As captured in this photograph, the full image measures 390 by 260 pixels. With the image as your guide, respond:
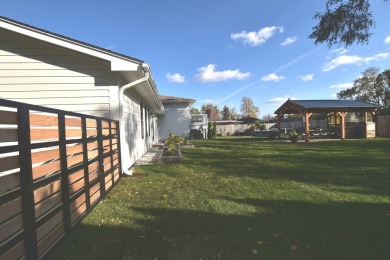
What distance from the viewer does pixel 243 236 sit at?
3039 mm

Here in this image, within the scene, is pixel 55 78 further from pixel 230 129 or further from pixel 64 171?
pixel 230 129

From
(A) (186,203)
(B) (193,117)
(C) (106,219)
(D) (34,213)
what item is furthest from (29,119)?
(B) (193,117)

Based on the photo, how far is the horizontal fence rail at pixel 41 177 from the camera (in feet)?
6.43

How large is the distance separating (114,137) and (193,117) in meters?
18.1

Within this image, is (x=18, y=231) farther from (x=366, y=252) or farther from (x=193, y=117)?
(x=193, y=117)

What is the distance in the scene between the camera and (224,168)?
7352mm

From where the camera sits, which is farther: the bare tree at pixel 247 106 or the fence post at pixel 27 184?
the bare tree at pixel 247 106

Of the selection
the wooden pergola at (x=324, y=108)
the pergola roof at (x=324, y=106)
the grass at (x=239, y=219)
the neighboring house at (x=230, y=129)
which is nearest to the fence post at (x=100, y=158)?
the grass at (x=239, y=219)

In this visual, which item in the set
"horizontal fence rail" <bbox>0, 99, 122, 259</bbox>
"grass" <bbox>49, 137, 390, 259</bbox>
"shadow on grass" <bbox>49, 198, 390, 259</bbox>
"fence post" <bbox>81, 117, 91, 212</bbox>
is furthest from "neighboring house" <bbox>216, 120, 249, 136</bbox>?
"horizontal fence rail" <bbox>0, 99, 122, 259</bbox>

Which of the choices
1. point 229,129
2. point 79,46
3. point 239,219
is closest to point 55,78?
point 79,46

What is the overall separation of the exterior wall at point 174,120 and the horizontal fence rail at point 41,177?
Result: 18.3 m

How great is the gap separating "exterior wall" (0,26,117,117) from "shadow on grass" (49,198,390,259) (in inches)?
129

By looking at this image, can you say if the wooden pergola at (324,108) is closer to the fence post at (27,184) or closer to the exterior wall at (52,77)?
the exterior wall at (52,77)

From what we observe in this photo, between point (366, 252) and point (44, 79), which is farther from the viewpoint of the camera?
point (44, 79)
